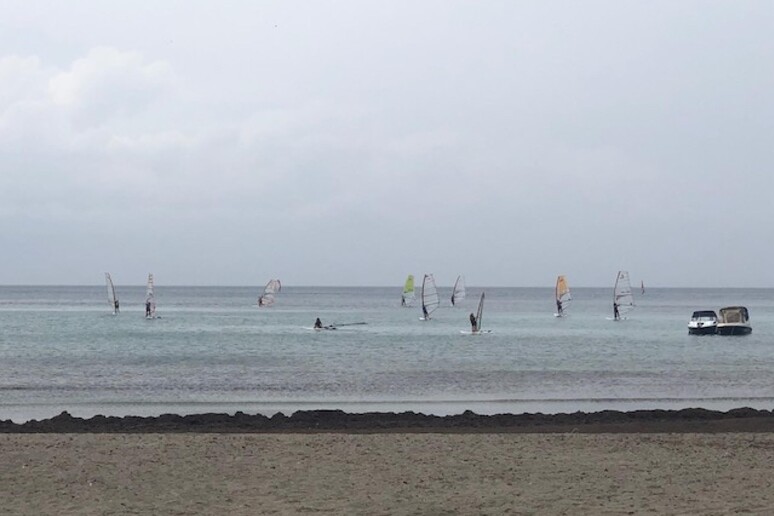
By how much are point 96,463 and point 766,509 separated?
8252 mm

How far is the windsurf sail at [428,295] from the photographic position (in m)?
85.2

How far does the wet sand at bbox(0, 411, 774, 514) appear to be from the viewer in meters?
11.1

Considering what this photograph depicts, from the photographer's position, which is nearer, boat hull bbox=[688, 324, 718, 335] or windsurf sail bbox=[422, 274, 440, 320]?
boat hull bbox=[688, 324, 718, 335]

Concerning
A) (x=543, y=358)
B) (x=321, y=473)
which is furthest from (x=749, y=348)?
(x=321, y=473)

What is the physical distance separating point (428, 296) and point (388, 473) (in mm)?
74622

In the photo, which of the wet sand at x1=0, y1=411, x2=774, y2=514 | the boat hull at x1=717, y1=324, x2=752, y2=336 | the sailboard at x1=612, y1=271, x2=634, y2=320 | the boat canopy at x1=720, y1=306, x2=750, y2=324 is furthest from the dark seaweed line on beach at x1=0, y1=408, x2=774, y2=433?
the sailboard at x1=612, y1=271, x2=634, y2=320

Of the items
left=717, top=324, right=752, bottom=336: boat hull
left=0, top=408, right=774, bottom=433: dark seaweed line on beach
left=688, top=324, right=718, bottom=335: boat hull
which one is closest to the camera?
left=0, top=408, right=774, bottom=433: dark seaweed line on beach

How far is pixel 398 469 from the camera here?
43.5 feet

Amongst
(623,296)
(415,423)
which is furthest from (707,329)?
(415,423)

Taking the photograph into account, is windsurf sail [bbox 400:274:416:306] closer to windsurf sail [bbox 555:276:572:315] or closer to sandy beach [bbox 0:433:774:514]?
windsurf sail [bbox 555:276:572:315]

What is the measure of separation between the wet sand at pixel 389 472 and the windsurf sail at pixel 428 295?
67543mm

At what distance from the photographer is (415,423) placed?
1930 cm

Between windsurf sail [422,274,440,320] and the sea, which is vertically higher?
windsurf sail [422,274,440,320]

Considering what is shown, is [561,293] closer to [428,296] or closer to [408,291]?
[428,296]
